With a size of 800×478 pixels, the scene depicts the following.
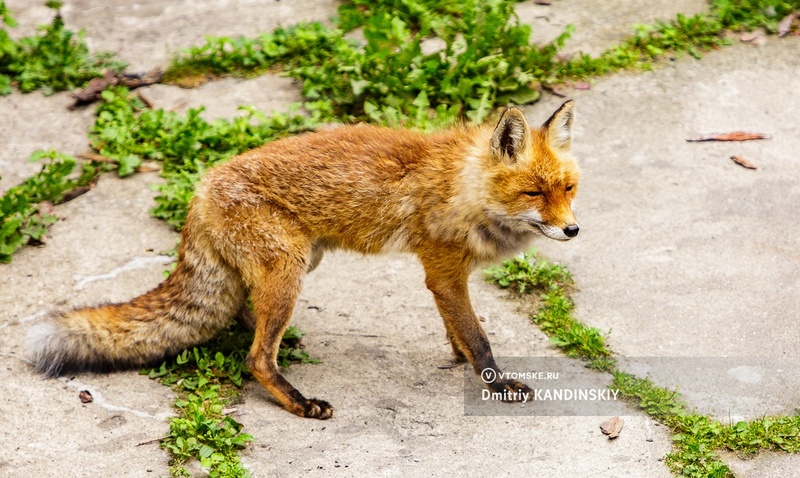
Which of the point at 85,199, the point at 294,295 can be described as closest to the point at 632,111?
the point at 294,295

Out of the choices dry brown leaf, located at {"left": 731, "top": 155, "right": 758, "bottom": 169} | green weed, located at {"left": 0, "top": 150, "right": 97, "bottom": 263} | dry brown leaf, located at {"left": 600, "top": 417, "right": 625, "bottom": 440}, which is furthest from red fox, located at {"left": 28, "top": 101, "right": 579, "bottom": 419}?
dry brown leaf, located at {"left": 731, "top": 155, "right": 758, "bottom": 169}

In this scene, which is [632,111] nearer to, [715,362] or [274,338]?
[715,362]

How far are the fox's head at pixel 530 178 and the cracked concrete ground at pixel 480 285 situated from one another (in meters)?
0.93

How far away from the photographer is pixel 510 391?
464 centimetres

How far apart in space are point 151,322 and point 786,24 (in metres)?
6.19

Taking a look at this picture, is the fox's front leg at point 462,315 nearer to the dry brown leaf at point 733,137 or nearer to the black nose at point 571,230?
the black nose at point 571,230

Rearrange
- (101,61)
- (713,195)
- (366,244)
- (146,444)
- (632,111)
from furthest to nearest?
1. (101,61)
2. (632,111)
3. (713,195)
4. (366,244)
5. (146,444)

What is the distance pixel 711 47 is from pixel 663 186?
6.90ft

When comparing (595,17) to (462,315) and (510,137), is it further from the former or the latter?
(462,315)

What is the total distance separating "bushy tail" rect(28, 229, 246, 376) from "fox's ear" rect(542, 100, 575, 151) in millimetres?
1827

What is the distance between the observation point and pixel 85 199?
→ 618 centimetres

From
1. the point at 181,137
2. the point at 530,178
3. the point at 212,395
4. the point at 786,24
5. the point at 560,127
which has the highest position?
the point at 560,127

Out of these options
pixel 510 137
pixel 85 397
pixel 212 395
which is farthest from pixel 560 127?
pixel 85 397

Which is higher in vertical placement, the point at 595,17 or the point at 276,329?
the point at 595,17
